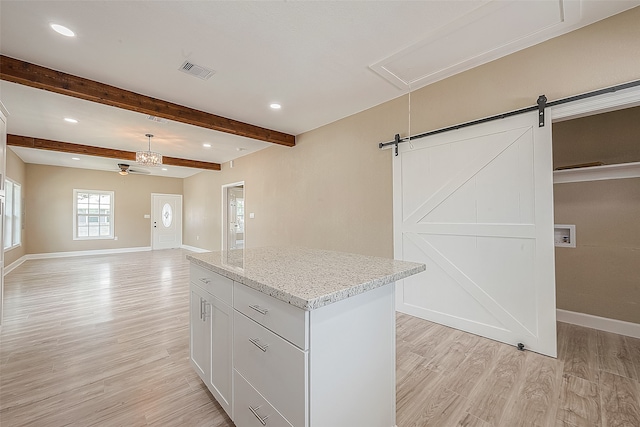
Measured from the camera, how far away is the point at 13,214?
227 inches

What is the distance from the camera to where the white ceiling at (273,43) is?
187 cm

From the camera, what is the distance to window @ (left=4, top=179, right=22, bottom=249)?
17.6ft

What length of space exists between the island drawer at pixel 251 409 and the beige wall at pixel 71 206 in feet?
30.3

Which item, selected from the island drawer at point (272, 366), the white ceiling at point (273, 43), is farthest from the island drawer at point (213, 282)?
the white ceiling at point (273, 43)

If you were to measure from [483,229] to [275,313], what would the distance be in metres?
2.30

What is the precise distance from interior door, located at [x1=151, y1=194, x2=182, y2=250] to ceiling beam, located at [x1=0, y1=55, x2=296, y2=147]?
6.68m

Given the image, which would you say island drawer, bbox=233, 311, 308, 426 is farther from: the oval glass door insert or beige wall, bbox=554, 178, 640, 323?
the oval glass door insert

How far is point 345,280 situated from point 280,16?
6.45 ft

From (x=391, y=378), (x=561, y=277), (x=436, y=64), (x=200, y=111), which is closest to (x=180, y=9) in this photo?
(x=200, y=111)

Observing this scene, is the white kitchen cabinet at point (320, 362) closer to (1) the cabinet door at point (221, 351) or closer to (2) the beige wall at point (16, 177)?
(1) the cabinet door at point (221, 351)

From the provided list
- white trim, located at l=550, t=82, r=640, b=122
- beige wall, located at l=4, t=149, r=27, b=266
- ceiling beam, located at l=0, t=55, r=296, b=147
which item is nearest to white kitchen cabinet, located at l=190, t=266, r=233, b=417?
ceiling beam, located at l=0, t=55, r=296, b=147

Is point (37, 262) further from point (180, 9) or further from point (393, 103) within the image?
point (393, 103)

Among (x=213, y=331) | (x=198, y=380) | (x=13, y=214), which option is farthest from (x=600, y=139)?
(x=13, y=214)

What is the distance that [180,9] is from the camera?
6.06 feet
